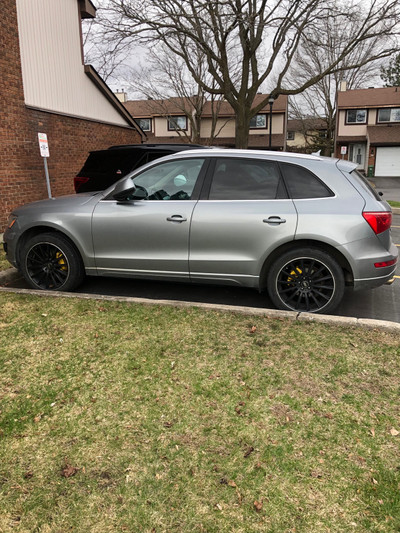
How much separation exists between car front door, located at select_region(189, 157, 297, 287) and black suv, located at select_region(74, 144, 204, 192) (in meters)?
3.32

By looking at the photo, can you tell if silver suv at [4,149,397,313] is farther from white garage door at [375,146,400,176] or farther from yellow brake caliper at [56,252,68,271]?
white garage door at [375,146,400,176]

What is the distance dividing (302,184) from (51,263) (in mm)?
3052

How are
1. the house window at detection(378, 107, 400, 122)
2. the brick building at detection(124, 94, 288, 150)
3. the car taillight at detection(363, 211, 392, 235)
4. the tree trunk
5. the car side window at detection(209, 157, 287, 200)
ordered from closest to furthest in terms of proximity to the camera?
the car taillight at detection(363, 211, 392, 235)
the car side window at detection(209, 157, 287, 200)
the tree trunk
the brick building at detection(124, 94, 288, 150)
the house window at detection(378, 107, 400, 122)

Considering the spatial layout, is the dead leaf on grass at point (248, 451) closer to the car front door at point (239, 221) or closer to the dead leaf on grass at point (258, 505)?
the dead leaf on grass at point (258, 505)

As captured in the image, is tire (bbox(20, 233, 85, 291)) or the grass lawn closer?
the grass lawn

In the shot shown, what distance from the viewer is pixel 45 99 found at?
448 inches

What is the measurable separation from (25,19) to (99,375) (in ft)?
34.5

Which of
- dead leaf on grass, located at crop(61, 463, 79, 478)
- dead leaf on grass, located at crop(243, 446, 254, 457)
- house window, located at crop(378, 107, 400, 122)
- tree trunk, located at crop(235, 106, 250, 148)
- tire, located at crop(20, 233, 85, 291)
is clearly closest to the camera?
dead leaf on grass, located at crop(61, 463, 79, 478)

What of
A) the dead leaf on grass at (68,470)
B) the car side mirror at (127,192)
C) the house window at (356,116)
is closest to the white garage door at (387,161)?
the house window at (356,116)

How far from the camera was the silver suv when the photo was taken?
13.9 feet

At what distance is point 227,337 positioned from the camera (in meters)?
3.78

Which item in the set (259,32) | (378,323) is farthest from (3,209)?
(259,32)

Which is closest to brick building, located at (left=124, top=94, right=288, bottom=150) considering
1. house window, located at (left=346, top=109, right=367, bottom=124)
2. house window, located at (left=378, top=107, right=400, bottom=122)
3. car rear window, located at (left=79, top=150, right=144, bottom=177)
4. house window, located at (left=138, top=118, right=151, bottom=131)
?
house window, located at (left=138, top=118, right=151, bottom=131)

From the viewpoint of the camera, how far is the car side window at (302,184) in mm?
4320
